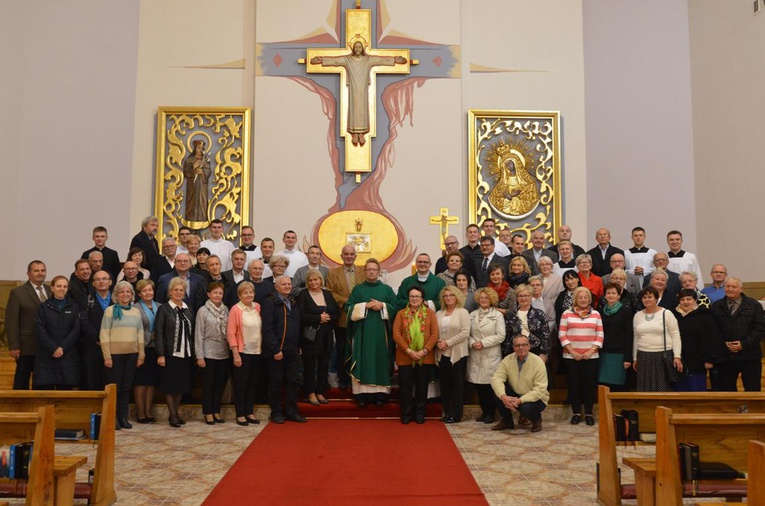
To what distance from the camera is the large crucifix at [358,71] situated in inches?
364

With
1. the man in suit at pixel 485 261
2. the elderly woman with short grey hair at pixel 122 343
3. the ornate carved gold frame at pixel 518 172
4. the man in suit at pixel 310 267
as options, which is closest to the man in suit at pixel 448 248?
the man in suit at pixel 485 261

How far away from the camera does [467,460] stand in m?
4.88

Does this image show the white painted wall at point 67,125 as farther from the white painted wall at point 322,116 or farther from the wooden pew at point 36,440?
the wooden pew at point 36,440

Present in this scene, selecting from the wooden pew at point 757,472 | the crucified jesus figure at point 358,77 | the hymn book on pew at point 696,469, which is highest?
the crucified jesus figure at point 358,77

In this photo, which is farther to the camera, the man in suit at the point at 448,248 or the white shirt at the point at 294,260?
the white shirt at the point at 294,260

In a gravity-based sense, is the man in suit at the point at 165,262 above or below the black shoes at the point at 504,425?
above

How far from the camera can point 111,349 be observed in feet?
19.6

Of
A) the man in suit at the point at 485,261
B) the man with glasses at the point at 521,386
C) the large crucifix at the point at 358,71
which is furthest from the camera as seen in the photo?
the large crucifix at the point at 358,71

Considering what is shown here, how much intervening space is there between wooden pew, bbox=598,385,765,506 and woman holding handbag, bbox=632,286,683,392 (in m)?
1.82

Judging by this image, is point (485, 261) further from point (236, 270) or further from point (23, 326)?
point (23, 326)

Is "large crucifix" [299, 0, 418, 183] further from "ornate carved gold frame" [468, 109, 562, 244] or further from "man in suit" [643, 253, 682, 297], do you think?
"man in suit" [643, 253, 682, 297]

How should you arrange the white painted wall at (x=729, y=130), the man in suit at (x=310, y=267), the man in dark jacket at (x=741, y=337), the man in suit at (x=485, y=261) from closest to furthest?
the man in dark jacket at (x=741, y=337)
the man in suit at (x=310, y=267)
the man in suit at (x=485, y=261)
the white painted wall at (x=729, y=130)

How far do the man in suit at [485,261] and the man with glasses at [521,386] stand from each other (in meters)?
1.21

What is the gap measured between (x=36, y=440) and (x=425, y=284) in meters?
3.94
